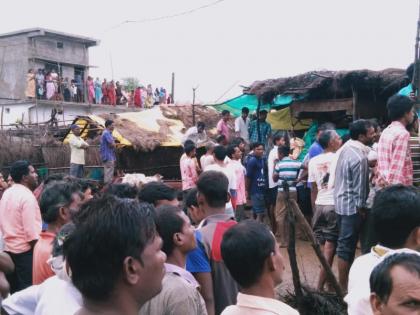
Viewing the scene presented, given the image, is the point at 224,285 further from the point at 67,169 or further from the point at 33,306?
the point at 67,169

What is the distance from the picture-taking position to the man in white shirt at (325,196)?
20.1 feet

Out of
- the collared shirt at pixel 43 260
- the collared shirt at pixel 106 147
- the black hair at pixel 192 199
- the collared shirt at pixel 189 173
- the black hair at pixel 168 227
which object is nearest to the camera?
the black hair at pixel 168 227

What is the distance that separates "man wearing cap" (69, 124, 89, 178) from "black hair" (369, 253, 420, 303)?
10.1m

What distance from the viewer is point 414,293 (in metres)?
2.04

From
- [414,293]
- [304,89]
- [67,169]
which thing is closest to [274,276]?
[414,293]

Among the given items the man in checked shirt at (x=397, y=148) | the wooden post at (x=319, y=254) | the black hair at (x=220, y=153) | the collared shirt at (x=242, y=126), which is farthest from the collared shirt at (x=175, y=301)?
the collared shirt at (x=242, y=126)

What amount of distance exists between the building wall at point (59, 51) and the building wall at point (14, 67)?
626 mm

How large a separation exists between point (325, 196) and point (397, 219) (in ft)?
12.5

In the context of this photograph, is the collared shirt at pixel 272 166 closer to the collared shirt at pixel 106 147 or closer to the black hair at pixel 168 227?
the collared shirt at pixel 106 147

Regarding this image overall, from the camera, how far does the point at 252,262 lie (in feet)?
8.05

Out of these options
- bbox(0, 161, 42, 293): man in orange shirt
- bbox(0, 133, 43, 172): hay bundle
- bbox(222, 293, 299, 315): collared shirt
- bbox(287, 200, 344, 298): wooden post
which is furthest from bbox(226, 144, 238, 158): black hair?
bbox(0, 133, 43, 172): hay bundle

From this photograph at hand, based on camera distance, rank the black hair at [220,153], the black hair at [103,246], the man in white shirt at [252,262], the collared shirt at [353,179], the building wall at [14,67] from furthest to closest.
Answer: the building wall at [14,67]
the black hair at [220,153]
the collared shirt at [353,179]
the man in white shirt at [252,262]
the black hair at [103,246]

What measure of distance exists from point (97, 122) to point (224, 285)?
11.1 metres

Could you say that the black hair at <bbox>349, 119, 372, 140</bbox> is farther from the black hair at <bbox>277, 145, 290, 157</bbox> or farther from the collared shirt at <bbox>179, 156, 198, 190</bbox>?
the collared shirt at <bbox>179, 156, 198, 190</bbox>
